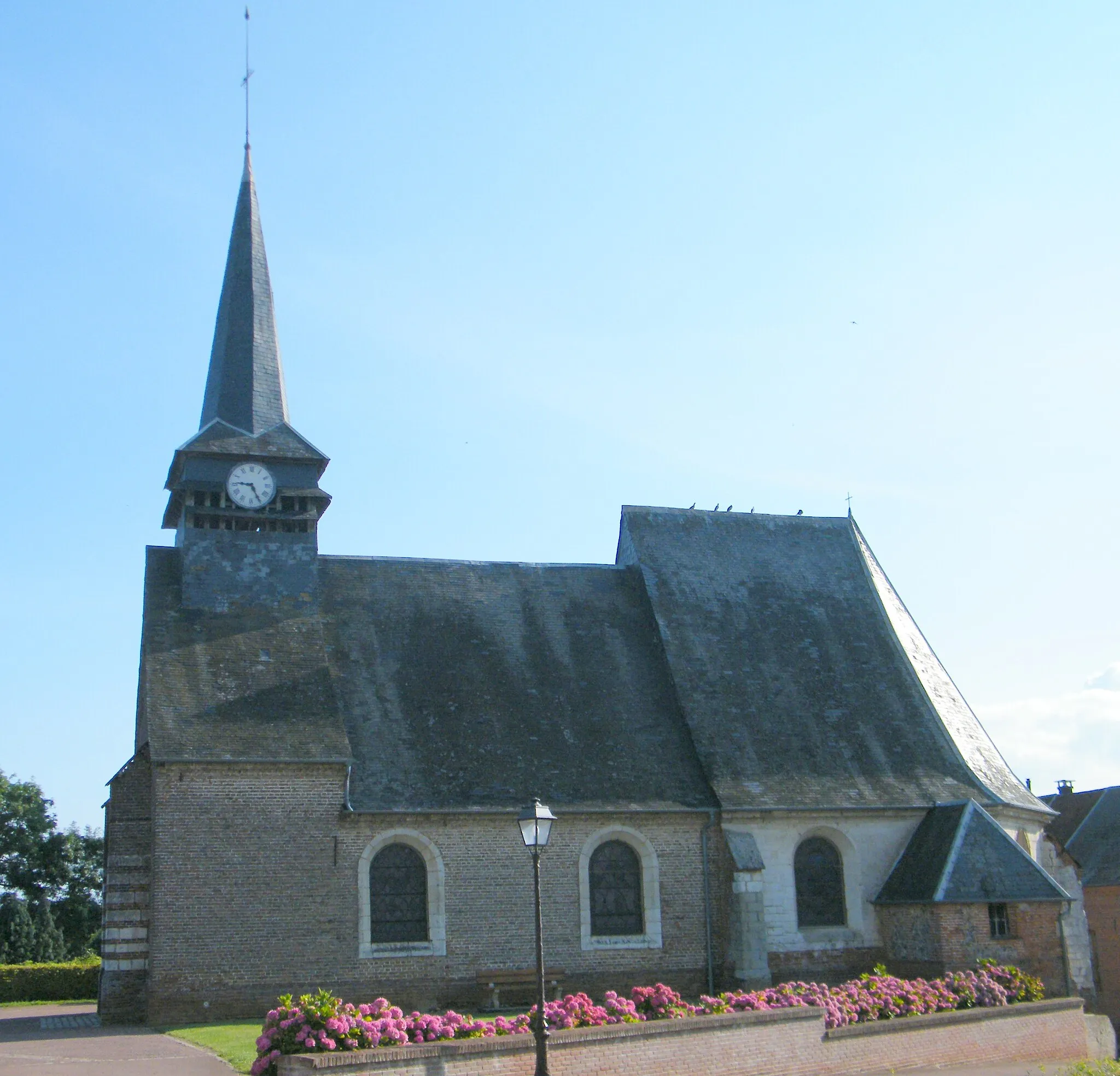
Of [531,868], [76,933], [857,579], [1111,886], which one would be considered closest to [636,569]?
[857,579]

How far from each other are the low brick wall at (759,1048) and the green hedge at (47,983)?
21.8 m

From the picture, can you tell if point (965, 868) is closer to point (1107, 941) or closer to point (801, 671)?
point (801, 671)

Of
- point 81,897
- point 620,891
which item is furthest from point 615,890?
point 81,897

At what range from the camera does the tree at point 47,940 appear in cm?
4319

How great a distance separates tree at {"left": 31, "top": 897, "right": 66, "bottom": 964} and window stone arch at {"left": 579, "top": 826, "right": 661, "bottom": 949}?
27373 mm

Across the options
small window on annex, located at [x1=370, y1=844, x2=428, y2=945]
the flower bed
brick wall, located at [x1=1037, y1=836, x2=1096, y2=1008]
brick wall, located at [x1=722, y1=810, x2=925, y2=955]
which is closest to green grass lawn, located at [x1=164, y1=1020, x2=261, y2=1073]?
the flower bed

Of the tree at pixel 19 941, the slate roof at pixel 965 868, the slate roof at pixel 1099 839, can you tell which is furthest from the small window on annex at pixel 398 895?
the slate roof at pixel 1099 839

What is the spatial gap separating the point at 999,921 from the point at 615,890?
23.7 ft

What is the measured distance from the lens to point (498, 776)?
2372 centimetres

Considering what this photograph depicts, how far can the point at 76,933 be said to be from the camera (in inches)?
1900

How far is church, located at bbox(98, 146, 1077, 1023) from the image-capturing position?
21781 mm

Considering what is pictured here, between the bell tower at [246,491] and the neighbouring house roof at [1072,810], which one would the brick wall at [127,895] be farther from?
the neighbouring house roof at [1072,810]

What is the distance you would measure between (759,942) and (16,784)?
3607cm

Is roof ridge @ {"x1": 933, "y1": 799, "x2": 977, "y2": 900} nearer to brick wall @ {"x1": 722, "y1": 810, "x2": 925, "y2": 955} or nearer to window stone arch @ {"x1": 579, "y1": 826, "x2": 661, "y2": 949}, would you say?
brick wall @ {"x1": 722, "y1": 810, "x2": 925, "y2": 955}
